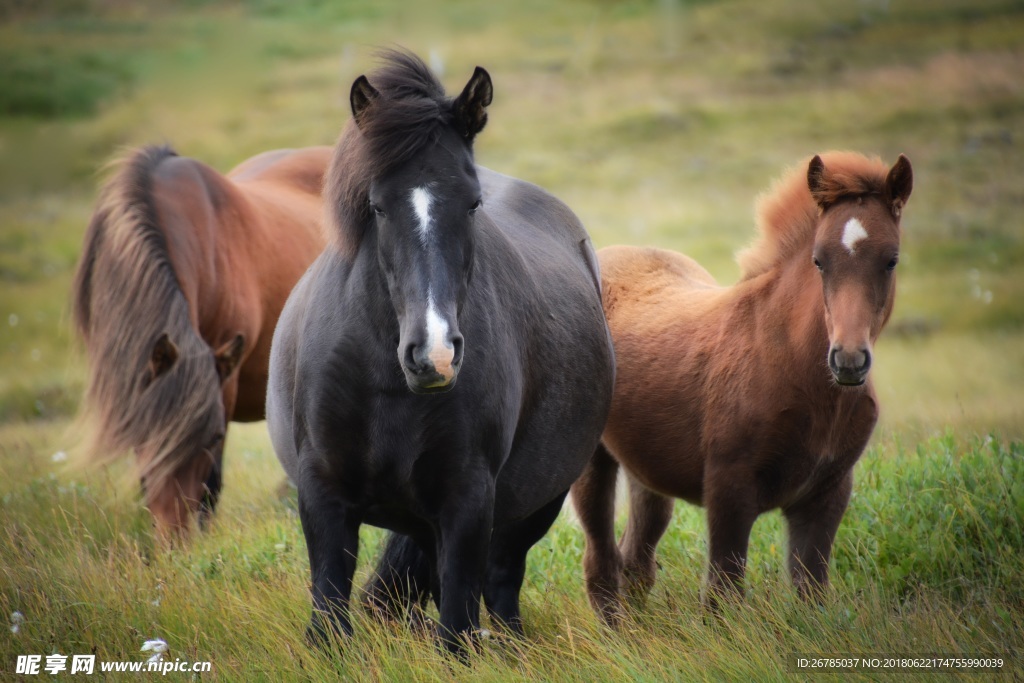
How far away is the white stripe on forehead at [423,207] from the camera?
2877mm

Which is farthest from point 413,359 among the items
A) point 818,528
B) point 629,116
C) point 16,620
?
point 629,116

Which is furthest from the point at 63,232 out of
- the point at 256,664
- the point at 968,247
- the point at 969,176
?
the point at 969,176

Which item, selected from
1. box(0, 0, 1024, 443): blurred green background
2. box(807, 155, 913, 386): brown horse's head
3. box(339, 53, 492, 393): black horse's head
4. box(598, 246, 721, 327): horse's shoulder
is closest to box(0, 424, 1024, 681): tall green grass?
box(807, 155, 913, 386): brown horse's head

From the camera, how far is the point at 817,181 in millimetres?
3994

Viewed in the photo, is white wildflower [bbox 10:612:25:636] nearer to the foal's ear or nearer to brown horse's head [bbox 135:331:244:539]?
brown horse's head [bbox 135:331:244:539]

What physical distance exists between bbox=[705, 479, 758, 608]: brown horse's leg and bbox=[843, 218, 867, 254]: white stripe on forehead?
1.03 meters

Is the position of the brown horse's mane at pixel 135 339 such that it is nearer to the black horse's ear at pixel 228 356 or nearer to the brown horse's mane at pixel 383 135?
the black horse's ear at pixel 228 356

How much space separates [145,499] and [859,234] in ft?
12.3

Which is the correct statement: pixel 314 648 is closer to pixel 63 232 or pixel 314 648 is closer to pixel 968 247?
pixel 968 247

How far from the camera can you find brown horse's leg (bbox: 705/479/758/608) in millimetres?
3943

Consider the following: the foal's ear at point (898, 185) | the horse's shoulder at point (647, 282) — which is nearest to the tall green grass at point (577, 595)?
the horse's shoulder at point (647, 282)

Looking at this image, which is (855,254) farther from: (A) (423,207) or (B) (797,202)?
(A) (423,207)

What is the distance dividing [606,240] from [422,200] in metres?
16.3

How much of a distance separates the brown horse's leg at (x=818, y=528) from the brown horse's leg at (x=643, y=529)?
87 centimetres
